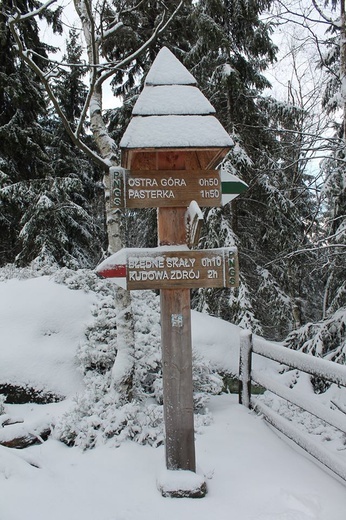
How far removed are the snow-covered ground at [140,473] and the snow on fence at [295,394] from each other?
178 millimetres

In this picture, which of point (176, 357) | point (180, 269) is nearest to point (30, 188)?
point (180, 269)

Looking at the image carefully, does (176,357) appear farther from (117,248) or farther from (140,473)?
(117,248)

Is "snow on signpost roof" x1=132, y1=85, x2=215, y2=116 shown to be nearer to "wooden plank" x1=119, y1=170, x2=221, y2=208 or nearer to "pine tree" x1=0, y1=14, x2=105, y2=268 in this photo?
"wooden plank" x1=119, y1=170, x2=221, y2=208

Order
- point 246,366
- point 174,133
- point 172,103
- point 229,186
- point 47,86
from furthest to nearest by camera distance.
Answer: point 246,366
point 47,86
point 229,186
point 172,103
point 174,133

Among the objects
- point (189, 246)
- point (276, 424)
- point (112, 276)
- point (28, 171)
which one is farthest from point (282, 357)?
point (28, 171)

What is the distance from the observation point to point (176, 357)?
3826mm

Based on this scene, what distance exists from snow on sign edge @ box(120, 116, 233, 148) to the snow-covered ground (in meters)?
2.99

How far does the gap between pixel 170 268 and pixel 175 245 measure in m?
0.24

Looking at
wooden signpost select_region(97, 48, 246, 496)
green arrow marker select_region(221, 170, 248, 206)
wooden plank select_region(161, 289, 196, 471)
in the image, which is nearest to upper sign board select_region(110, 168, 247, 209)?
wooden signpost select_region(97, 48, 246, 496)

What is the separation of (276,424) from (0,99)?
1324cm

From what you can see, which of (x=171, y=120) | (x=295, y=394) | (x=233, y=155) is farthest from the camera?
(x=233, y=155)

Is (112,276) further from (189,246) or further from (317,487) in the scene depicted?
(317,487)

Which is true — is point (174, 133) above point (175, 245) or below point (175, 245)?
above

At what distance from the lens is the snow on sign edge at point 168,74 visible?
13.2 ft
